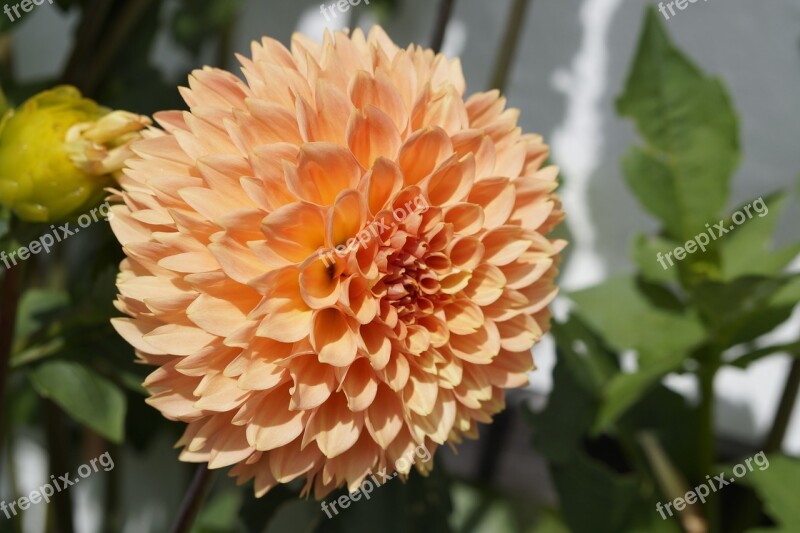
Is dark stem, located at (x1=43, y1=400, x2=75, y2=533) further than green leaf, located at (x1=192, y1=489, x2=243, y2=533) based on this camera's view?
No

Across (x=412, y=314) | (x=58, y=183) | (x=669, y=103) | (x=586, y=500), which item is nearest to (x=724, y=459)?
(x=586, y=500)

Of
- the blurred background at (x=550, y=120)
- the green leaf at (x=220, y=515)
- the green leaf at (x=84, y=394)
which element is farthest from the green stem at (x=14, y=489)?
the green leaf at (x=84, y=394)

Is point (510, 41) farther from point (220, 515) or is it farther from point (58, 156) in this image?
point (220, 515)

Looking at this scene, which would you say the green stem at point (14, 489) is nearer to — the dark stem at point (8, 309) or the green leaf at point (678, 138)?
the dark stem at point (8, 309)

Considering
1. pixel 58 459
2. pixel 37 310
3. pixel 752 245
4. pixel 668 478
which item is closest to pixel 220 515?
pixel 58 459

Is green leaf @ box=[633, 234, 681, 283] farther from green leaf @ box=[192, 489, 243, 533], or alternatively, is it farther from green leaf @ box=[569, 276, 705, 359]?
green leaf @ box=[192, 489, 243, 533]

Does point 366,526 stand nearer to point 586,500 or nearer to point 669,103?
point 586,500

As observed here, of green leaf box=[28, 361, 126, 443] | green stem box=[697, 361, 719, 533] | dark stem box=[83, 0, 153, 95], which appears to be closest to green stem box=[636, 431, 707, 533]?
green stem box=[697, 361, 719, 533]
